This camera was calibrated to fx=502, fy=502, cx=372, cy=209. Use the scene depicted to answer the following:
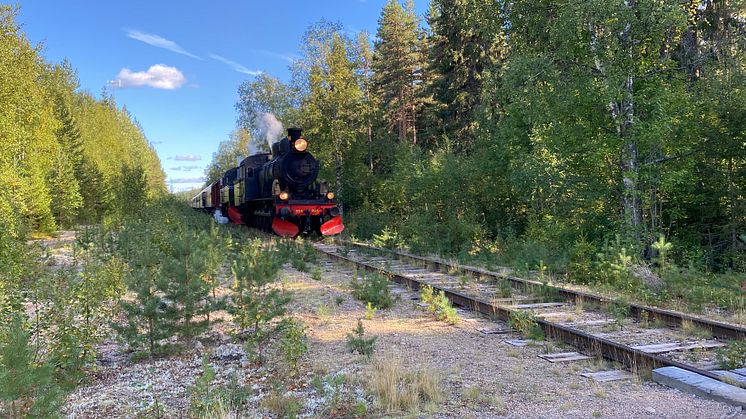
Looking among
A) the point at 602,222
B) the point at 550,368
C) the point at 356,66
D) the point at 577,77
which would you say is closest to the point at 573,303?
the point at 550,368

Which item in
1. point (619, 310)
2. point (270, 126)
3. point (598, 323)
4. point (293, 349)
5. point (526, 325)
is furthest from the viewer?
point (270, 126)

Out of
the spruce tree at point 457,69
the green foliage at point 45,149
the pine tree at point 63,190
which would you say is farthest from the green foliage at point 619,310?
the pine tree at point 63,190

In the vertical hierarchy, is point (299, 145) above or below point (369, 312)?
above

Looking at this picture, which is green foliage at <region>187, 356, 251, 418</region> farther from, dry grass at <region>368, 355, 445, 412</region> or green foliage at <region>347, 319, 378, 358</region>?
green foliage at <region>347, 319, 378, 358</region>

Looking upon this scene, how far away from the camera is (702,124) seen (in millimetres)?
12180

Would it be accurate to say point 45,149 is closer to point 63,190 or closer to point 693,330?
point 63,190

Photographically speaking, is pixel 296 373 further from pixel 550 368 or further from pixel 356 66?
pixel 356 66

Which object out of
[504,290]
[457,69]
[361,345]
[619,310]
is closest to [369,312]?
[361,345]

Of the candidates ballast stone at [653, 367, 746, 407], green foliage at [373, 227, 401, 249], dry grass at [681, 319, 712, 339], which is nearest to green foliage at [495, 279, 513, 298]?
dry grass at [681, 319, 712, 339]

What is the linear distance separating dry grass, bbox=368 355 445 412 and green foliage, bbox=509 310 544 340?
1888 mm

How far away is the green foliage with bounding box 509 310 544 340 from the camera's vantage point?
6.33m

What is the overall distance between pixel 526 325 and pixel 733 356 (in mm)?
2214

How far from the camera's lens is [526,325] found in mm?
6531

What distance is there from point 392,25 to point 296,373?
32.1 meters
